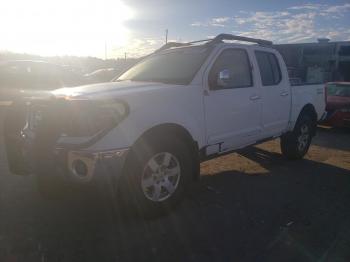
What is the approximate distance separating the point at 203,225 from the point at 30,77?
29.5ft

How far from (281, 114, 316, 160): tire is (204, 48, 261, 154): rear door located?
1.40 meters

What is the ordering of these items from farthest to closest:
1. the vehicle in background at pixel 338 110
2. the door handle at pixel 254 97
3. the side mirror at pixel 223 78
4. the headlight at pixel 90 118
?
the vehicle in background at pixel 338 110 → the door handle at pixel 254 97 → the side mirror at pixel 223 78 → the headlight at pixel 90 118

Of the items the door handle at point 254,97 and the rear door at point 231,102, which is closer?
the rear door at point 231,102

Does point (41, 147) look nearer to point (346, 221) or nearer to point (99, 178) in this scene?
point (99, 178)

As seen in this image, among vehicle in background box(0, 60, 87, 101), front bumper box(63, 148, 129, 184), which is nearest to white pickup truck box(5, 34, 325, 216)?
front bumper box(63, 148, 129, 184)

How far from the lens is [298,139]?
6.70 m

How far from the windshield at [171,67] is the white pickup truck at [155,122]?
2 cm

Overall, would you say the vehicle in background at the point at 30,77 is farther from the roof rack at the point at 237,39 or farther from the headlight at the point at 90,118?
the headlight at the point at 90,118

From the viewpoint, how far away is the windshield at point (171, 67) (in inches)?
183

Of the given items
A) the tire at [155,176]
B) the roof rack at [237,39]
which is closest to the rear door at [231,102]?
the roof rack at [237,39]

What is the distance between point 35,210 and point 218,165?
3191mm

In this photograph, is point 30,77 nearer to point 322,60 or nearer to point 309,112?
point 309,112

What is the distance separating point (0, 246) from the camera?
3.31m

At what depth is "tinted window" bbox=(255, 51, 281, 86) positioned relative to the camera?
5680mm
